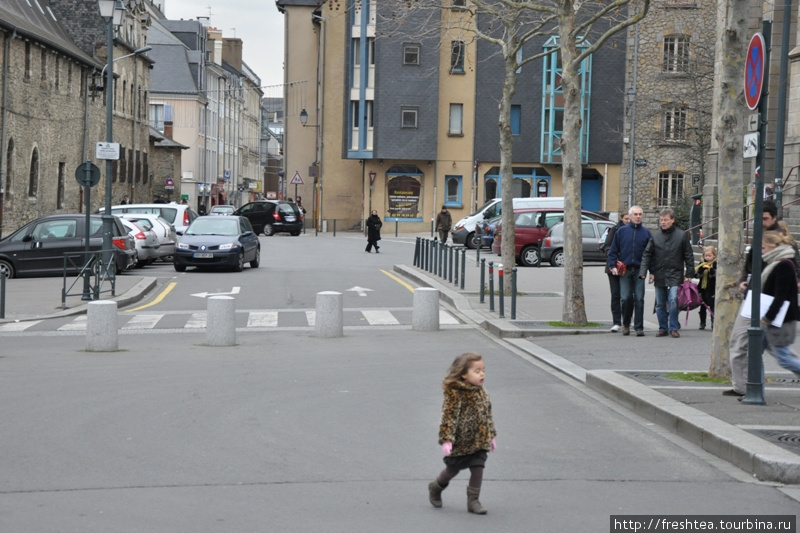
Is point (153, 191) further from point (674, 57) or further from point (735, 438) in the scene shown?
point (735, 438)

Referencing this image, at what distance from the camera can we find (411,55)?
6306cm

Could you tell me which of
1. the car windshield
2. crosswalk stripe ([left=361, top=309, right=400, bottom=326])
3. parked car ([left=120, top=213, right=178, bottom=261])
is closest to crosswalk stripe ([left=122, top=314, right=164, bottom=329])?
crosswalk stripe ([left=361, top=309, right=400, bottom=326])

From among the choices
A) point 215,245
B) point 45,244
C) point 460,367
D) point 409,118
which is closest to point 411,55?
point 409,118

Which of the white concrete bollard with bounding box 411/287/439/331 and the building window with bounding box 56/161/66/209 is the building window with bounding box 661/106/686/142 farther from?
the white concrete bollard with bounding box 411/287/439/331

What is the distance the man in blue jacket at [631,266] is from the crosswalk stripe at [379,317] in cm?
425

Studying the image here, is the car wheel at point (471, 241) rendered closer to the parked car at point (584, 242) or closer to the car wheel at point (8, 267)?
the parked car at point (584, 242)

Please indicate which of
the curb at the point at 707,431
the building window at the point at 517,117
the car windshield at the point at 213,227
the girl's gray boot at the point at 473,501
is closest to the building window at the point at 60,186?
the car windshield at the point at 213,227

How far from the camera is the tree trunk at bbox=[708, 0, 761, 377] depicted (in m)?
11.7

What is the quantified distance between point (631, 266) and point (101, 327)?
7307 mm

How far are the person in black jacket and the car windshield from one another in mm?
17724

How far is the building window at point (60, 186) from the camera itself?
174 feet

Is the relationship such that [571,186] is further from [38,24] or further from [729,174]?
[38,24]

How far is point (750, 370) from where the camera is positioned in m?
10.2

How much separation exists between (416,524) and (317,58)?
226 ft
